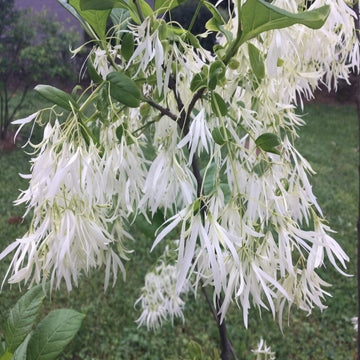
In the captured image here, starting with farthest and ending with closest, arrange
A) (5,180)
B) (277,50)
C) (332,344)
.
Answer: (5,180) < (332,344) < (277,50)

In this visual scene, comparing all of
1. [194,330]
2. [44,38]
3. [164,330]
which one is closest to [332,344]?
[194,330]

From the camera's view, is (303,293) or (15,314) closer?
(303,293)

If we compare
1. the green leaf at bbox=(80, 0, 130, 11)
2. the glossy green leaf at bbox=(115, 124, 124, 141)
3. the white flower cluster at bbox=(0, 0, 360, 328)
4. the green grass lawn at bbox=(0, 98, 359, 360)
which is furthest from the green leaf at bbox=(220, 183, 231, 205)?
the green grass lawn at bbox=(0, 98, 359, 360)

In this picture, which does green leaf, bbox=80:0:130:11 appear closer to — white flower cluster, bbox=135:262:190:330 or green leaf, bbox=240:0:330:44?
green leaf, bbox=240:0:330:44

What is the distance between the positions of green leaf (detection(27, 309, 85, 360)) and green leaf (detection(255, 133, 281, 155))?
68 cm

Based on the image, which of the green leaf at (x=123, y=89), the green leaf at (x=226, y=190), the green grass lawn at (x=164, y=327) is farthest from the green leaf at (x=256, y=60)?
the green grass lawn at (x=164, y=327)

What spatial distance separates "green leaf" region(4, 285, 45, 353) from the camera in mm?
775

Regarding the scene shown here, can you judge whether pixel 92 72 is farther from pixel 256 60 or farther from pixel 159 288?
pixel 159 288

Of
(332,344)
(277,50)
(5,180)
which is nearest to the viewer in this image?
(277,50)

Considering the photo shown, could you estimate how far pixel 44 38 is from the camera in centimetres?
239

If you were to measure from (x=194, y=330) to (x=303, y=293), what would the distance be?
4.81 ft

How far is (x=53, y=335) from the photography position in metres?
0.87

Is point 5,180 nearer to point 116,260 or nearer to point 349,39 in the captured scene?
point 116,260

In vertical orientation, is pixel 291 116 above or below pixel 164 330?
above
